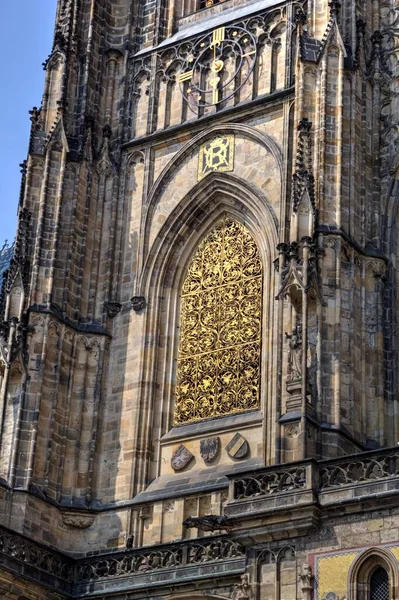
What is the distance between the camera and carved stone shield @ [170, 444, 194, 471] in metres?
26.1

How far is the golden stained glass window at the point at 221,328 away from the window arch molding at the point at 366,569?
5727 mm

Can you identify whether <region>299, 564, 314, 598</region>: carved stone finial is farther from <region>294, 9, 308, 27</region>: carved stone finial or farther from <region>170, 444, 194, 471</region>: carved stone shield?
<region>294, 9, 308, 27</region>: carved stone finial

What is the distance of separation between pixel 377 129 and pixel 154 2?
698cm

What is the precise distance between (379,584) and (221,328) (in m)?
7.64

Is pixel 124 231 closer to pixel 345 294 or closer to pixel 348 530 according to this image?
pixel 345 294

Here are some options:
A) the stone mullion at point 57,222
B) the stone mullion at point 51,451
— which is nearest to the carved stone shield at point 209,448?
the stone mullion at point 51,451

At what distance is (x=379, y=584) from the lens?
20.5 meters

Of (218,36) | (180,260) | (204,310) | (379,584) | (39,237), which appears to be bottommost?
(379,584)

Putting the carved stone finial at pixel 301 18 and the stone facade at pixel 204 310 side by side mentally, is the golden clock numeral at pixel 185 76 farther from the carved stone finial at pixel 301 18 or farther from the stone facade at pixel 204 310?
the carved stone finial at pixel 301 18

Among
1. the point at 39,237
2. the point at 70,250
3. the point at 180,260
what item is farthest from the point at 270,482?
the point at 39,237

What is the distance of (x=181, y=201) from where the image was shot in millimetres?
28531

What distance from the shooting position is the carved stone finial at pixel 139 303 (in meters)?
28.0

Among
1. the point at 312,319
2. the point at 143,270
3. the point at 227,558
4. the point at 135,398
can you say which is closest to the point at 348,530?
the point at 227,558

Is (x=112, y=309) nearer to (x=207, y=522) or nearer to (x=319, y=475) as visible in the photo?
(x=207, y=522)
